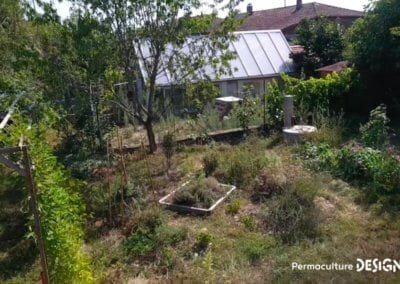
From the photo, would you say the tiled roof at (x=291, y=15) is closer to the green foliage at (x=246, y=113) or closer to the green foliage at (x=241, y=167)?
the green foliage at (x=246, y=113)

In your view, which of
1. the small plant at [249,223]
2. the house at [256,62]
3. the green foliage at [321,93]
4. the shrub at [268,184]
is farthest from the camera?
the house at [256,62]

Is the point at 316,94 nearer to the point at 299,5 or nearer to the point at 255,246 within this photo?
the point at 255,246

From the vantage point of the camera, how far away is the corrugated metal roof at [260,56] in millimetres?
15016

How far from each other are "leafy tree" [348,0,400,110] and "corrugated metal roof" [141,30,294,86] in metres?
4.09

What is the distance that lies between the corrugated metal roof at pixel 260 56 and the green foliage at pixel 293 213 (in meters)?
8.86

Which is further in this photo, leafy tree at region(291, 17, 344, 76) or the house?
leafy tree at region(291, 17, 344, 76)

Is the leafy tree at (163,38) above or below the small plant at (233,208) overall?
above

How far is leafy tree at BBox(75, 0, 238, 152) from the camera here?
7963mm

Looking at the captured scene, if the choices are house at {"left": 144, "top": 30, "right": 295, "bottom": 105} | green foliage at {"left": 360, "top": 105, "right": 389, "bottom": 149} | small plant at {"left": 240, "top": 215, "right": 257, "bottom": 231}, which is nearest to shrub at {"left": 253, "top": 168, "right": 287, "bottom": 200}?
small plant at {"left": 240, "top": 215, "right": 257, "bottom": 231}

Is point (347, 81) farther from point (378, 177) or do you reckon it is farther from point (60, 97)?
point (60, 97)

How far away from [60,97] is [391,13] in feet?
28.3

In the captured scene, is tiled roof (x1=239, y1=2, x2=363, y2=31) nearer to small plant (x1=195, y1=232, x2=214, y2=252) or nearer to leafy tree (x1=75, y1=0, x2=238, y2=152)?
leafy tree (x1=75, y1=0, x2=238, y2=152)

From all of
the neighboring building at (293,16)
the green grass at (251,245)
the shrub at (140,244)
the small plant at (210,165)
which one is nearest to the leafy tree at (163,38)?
the small plant at (210,165)

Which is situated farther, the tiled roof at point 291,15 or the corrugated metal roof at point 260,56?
the tiled roof at point 291,15
